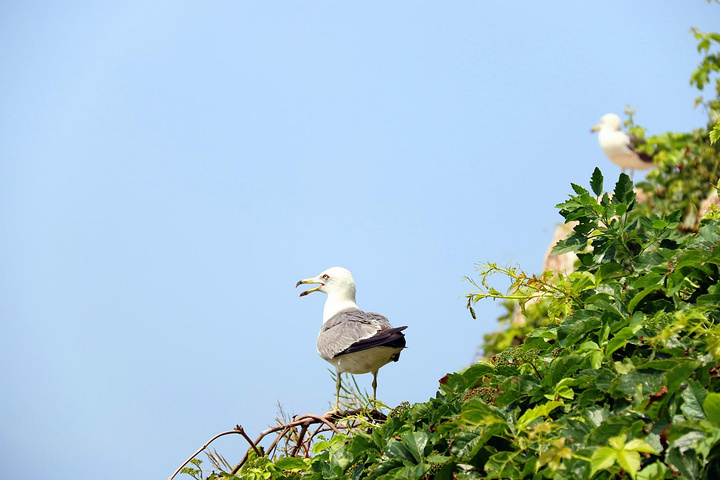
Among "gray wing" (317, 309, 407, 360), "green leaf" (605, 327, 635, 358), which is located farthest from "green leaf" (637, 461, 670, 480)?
"gray wing" (317, 309, 407, 360)

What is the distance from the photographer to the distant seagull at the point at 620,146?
46.7 feet

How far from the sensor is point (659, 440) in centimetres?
166

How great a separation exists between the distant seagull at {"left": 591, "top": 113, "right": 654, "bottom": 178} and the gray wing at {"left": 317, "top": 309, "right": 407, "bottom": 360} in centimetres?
1070

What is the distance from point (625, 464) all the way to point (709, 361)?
14.4 inches

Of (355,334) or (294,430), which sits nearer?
(294,430)

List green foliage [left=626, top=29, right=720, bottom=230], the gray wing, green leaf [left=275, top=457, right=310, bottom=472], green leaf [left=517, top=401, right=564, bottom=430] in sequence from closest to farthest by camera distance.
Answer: green leaf [left=517, top=401, right=564, bottom=430], green leaf [left=275, top=457, right=310, bottom=472], the gray wing, green foliage [left=626, top=29, right=720, bottom=230]

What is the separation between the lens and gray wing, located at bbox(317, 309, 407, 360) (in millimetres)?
4336

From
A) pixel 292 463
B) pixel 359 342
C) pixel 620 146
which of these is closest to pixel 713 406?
pixel 292 463

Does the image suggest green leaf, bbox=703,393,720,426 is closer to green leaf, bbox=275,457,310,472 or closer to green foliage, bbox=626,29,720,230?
green leaf, bbox=275,457,310,472

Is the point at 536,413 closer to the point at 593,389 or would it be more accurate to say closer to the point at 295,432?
the point at 593,389

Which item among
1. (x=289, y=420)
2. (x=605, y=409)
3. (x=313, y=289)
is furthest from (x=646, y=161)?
(x=605, y=409)

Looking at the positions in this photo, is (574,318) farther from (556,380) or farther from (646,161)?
(646,161)

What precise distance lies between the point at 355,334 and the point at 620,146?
11407 millimetres

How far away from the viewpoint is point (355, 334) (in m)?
4.48
